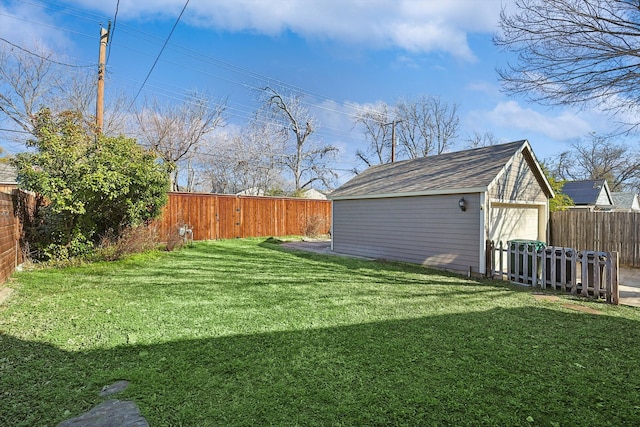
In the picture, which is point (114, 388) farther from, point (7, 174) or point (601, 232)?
point (7, 174)

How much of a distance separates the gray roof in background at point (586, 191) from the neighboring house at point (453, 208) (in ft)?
43.5

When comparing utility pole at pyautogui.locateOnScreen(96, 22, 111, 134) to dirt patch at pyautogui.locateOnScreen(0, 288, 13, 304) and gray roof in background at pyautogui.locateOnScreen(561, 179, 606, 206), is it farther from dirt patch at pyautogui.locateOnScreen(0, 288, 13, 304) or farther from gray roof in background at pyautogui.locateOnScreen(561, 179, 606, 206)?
gray roof in background at pyautogui.locateOnScreen(561, 179, 606, 206)

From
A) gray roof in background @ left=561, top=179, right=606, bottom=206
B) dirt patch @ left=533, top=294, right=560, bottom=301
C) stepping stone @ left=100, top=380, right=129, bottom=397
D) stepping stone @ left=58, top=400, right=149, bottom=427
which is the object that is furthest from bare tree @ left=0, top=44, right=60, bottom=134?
gray roof in background @ left=561, top=179, right=606, bottom=206

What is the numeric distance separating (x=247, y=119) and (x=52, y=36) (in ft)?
39.9

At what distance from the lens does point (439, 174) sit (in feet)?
31.8

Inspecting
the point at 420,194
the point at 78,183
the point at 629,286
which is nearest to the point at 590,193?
the point at 629,286

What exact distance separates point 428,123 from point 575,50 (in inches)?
905

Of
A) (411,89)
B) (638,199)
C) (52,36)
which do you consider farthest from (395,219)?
(638,199)

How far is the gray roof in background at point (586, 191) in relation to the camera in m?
19.8

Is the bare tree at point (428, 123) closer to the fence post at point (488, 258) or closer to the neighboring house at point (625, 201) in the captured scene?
the neighboring house at point (625, 201)

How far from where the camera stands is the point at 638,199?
2916 cm

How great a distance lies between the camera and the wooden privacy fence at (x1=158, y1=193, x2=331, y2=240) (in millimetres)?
13648

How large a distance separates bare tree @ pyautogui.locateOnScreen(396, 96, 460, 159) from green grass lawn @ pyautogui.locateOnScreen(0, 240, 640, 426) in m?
24.4

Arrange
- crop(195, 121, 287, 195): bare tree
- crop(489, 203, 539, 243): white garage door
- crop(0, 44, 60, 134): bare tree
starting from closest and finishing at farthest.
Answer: crop(489, 203, 539, 243): white garage door < crop(0, 44, 60, 134): bare tree < crop(195, 121, 287, 195): bare tree
